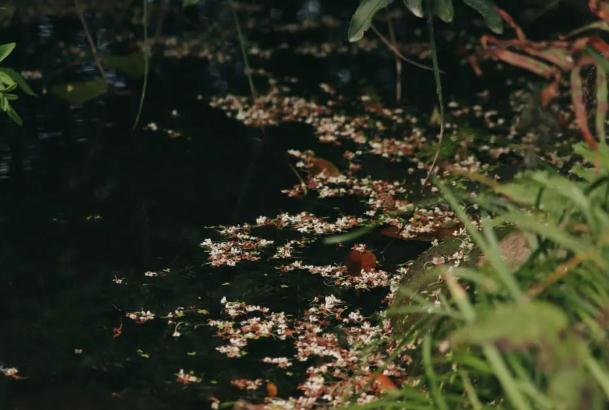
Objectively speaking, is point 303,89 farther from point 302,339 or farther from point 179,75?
point 302,339

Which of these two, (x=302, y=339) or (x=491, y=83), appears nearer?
(x=302, y=339)

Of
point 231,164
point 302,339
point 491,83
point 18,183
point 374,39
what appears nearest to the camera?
point 302,339

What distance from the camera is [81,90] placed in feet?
14.0

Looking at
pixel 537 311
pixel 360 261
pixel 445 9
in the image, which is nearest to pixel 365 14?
pixel 445 9

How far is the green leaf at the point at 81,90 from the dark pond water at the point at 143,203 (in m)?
0.05

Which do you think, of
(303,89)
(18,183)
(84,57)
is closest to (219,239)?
(18,183)

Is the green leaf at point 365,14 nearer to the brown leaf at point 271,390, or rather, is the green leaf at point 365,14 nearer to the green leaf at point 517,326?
the brown leaf at point 271,390

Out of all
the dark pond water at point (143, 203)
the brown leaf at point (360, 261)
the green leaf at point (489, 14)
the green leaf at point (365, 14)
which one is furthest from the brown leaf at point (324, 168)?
the green leaf at point (489, 14)

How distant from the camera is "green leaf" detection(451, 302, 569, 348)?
112 cm

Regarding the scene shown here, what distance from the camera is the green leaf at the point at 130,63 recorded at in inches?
183

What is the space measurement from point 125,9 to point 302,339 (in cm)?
362

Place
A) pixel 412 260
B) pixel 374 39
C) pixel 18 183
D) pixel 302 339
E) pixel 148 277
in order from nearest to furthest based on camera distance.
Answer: pixel 302 339, pixel 148 277, pixel 412 260, pixel 18 183, pixel 374 39

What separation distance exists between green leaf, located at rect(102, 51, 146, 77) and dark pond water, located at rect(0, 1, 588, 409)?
105mm

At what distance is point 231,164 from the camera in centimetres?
358
